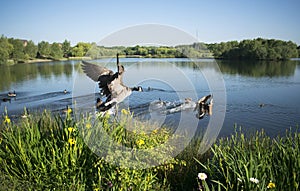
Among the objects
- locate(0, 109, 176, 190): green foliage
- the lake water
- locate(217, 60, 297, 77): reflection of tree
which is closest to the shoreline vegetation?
locate(217, 60, 297, 77): reflection of tree

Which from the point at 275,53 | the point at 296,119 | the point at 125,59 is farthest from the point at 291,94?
the point at 275,53

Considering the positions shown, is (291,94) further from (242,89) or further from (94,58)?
(94,58)

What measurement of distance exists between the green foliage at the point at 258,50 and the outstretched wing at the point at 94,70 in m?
59.0

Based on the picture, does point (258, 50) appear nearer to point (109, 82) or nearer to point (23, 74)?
point (23, 74)

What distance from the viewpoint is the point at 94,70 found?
445cm

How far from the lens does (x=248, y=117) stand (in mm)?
14109

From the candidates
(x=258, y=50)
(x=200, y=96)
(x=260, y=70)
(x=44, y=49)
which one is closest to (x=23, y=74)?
(x=200, y=96)

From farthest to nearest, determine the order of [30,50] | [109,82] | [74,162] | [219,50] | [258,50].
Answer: [30,50] → [258,50] → [219,50] → [109,82] → [74,162]

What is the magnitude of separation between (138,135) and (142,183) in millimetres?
818

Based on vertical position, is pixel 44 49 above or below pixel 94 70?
above

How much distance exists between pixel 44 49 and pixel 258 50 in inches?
2351

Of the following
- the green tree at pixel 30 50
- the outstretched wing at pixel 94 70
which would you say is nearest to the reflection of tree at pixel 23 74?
the outstretched wing at pixel 94 70

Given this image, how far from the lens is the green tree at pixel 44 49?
3014 inches

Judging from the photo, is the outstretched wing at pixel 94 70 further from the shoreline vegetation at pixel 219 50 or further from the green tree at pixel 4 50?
the green tree at pixel 4 50
